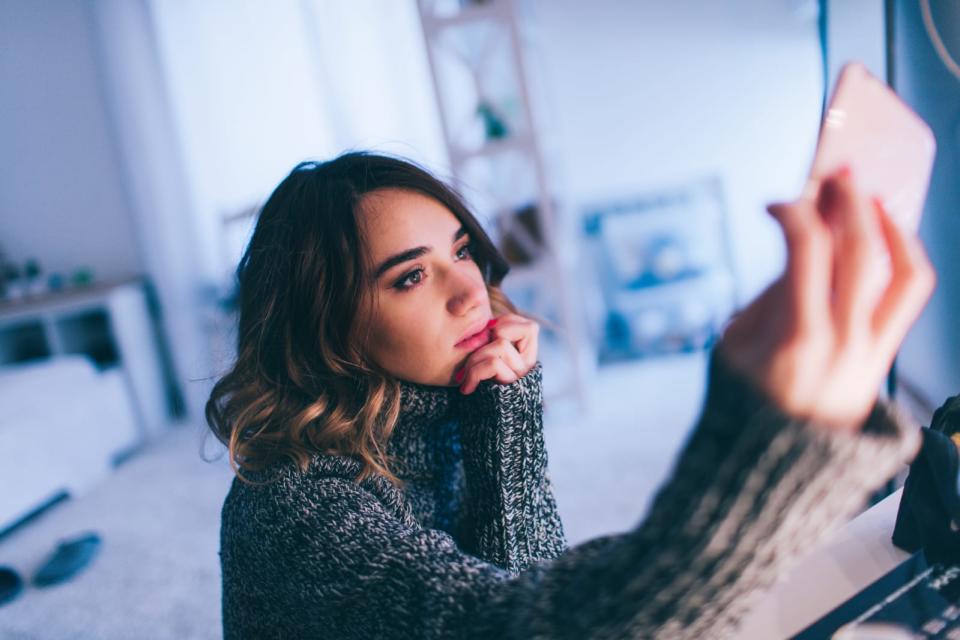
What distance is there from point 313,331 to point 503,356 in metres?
0.24

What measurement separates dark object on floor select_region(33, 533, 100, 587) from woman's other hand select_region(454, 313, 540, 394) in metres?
1.78

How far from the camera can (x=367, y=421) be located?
75 cm

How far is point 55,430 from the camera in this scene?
246 centimetres

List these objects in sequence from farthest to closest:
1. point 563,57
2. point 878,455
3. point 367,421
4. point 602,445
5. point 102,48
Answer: point 563,57, point 102,48, point 602,445, point 367,421, point 878,455

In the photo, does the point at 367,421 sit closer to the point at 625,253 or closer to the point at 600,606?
the point at 600,606

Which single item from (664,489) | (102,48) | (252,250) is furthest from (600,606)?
(102,48)

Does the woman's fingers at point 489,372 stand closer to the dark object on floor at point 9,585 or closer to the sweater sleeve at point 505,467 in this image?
the sweater sleeve at point 505,467

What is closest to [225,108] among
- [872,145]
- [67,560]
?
[67,560]

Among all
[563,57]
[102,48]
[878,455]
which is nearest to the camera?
[878,455]

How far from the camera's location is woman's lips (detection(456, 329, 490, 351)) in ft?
2.53

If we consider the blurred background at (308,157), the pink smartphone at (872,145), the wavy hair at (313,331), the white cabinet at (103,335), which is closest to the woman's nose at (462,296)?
the wavy hair at (313,331)

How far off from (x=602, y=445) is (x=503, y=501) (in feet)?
5.01

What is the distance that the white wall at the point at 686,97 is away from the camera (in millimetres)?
3043

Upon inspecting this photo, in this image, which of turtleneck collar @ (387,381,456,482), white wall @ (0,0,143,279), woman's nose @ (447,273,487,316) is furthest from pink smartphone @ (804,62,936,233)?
white wall @ (0,0,143,279)
